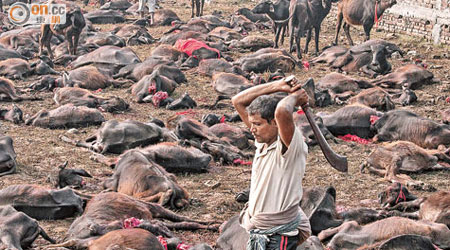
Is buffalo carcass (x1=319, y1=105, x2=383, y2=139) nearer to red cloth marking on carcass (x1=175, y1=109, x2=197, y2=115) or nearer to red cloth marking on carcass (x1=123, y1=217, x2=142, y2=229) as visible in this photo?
red cloth marking on carcass (x1=175, y1=109, x2=197, y2=115)

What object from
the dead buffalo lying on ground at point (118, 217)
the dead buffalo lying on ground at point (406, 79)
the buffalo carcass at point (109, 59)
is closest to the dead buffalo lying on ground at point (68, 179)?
the dead buffalo lying on ground at point (118, 217)

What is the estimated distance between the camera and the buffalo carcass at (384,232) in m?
5.29

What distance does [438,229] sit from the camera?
537 cm

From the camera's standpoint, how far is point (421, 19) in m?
16.8

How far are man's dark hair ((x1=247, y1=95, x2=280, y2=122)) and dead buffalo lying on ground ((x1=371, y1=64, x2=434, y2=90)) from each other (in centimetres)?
880

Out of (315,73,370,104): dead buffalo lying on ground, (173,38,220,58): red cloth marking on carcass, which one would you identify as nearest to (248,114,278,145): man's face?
(315,73,370,104): dead buffalo lying on ground

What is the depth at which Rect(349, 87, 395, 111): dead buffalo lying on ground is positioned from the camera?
10.4 meters

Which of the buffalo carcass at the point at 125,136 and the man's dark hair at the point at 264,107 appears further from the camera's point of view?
the buffalo carcass at the point at 125,136

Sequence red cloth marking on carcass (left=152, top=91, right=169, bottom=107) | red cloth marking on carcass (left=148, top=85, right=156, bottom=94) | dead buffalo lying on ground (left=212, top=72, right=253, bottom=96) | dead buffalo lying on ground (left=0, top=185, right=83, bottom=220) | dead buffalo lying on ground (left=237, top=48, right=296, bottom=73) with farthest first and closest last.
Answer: dead buffalo lying on ground (left=237, top=48, right=296, bottom=73) → dead buffalo lying on ground (left=212, top=72, right=253, bottom=96) → red cloth marking on carcass (left=148, top=85, right=156, bottom=94) → red cloth marking on carcass (left=152, top=91, right=169, bottom=107) → dead buffalo lying on ground (left=0, top=185, right=83, bottom=220)

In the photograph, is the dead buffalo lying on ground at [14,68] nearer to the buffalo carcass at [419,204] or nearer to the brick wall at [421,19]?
the buffalo carcass at [419,204]

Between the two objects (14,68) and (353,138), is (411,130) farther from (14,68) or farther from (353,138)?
(14,68)

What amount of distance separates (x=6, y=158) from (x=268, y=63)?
282 inches

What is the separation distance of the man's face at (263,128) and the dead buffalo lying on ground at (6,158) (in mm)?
4191

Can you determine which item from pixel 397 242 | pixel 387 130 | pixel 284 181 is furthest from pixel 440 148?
pixel 284 181
